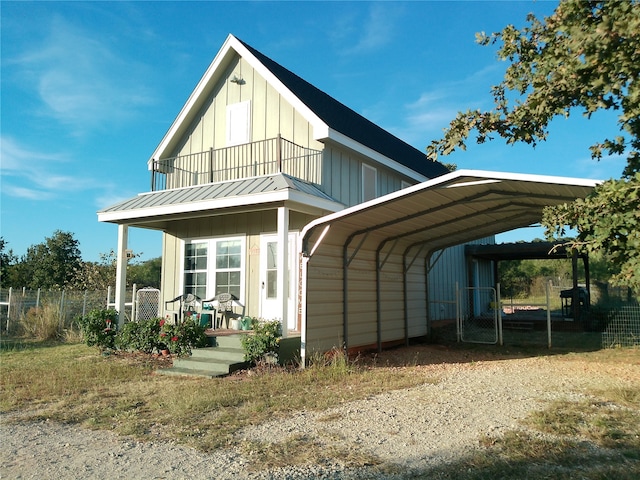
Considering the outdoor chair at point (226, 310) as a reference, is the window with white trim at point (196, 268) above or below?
above

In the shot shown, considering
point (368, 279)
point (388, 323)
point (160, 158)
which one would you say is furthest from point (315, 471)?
point (160, 158)

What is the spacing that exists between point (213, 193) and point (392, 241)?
15.3 ft

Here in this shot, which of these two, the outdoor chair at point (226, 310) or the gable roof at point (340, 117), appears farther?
the gable roof at point (340, 117)

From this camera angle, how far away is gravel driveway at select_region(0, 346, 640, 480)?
4.06m

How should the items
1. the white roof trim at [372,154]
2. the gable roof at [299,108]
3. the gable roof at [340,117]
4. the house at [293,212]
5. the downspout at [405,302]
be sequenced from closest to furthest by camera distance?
the house at [293,212], the white roof trim at [372,154], the gable roof at [299,108], the gable roof at [340,117], the downspout at [405,302]

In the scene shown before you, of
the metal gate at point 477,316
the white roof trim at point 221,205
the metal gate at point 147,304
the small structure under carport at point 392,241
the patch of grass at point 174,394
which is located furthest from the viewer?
the metal gate at point 477,316

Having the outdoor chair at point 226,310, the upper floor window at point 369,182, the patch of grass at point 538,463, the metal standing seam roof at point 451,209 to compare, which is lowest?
the patch of grass at point 538,463

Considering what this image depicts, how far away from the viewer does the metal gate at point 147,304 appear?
1382cm

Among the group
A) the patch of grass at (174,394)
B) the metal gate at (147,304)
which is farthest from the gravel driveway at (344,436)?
the metal gate at (147,304)

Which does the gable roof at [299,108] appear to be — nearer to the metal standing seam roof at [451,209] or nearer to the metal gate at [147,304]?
the metal standing seam roof at [451,209]

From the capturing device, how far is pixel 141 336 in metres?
10.3

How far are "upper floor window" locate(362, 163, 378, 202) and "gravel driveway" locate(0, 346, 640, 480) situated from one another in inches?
254

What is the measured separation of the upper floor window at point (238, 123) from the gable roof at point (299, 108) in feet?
3.25

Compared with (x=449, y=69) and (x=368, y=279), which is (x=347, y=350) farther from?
(x=449, y=69)
